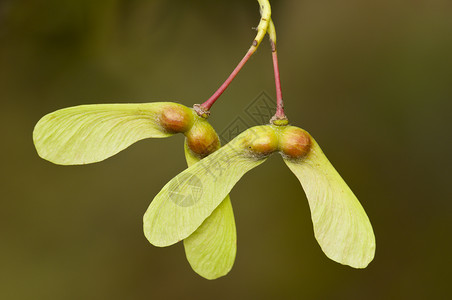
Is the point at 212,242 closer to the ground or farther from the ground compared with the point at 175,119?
closer to the ground

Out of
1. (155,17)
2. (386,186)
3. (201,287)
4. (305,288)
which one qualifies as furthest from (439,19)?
(201,287)

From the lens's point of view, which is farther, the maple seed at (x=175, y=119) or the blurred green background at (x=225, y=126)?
the blurred green background at (x=225, y=126)

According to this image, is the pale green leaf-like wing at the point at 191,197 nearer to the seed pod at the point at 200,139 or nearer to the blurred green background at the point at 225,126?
the seed pod at the point at 200,139

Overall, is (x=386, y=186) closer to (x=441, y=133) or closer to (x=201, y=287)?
(x=441, y=133)

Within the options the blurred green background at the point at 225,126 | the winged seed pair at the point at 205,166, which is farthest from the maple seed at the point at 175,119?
the blurred green background at the point at 225,126

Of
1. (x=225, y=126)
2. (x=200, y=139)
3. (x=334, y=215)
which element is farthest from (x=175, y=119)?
(x=225, y=126)

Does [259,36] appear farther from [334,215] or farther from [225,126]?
[225,126]
